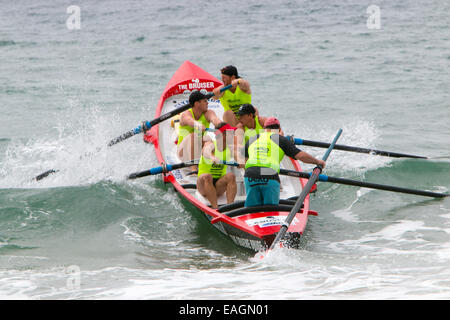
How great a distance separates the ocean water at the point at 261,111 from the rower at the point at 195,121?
2.84 ft

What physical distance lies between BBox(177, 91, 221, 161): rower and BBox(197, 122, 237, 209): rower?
1.23 metres

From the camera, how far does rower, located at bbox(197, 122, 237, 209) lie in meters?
7.41

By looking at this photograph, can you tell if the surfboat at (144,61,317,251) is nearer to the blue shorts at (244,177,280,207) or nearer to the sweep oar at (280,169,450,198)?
the blue shorts at (244,177,280,207)

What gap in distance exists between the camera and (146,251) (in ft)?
23.0

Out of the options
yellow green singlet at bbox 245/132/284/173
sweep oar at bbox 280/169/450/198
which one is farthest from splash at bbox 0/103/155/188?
sweep oar at bbox 280/169/450/198

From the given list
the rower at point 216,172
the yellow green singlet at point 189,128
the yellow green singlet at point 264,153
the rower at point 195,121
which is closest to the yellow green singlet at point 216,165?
the rower at point 216,172

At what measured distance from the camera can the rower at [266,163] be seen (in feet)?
22.1

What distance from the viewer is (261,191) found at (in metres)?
6.94

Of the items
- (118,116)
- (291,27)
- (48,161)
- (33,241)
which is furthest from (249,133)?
(291,27)

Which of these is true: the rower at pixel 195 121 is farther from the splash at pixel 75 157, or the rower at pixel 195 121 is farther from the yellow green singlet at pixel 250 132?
the splash at pixel 75 157

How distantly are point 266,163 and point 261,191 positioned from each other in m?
0.43

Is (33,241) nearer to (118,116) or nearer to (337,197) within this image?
(337,197)

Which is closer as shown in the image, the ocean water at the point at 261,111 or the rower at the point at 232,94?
the ocean water at the point at 261,111

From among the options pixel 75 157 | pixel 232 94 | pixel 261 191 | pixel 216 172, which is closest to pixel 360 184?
pixel 261 191
